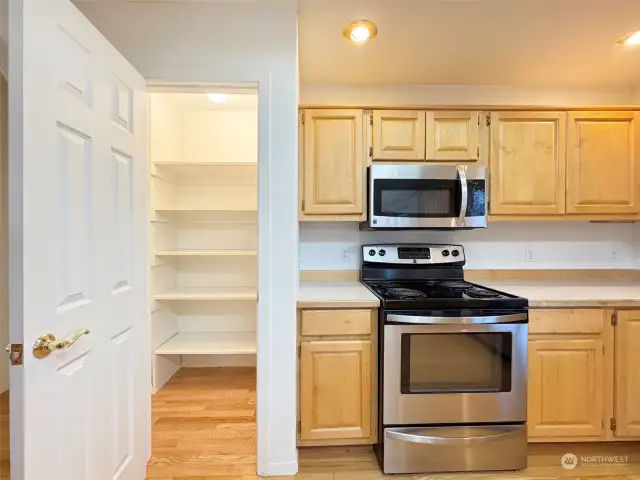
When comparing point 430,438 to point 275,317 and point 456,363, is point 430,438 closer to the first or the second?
point 456,363

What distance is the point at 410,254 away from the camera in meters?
2.51

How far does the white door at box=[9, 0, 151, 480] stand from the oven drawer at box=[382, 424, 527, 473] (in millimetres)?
1265

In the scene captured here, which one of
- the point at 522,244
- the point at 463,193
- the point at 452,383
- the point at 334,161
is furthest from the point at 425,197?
the point at 452,383

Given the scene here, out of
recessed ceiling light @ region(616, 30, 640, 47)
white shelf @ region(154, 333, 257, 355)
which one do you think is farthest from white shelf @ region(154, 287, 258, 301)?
recessed ceiling light @ region(616, 30, 640, 47)

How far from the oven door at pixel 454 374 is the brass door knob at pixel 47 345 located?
135 cm

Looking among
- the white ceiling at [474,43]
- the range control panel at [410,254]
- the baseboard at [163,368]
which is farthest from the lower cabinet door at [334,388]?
the white ceiling at [474,43]

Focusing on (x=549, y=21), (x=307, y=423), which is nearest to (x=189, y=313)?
(x=307, y=423)

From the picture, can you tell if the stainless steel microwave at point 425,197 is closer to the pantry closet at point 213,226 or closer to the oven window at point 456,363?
the oven window at point 456,363

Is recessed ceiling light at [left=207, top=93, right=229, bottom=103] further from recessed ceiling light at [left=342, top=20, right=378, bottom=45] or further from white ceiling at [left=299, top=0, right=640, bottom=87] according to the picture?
recessed ceiling light at [left=342, top=20, right=378, bottom=45]

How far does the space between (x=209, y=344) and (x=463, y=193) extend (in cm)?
225

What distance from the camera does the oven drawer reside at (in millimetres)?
1849

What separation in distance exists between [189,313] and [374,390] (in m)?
1.95

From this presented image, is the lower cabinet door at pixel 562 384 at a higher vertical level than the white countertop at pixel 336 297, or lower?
lower

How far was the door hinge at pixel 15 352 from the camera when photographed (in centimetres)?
100
